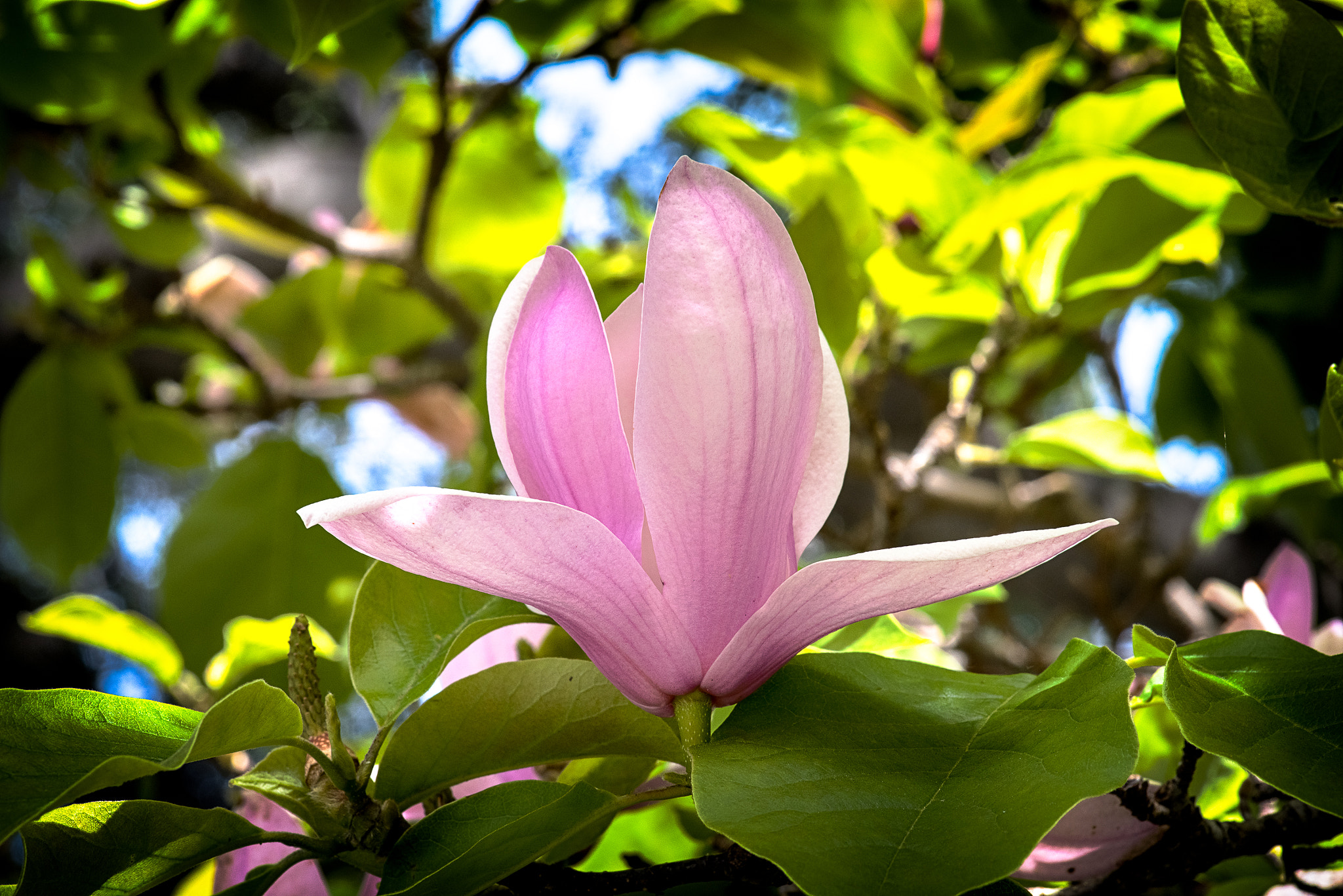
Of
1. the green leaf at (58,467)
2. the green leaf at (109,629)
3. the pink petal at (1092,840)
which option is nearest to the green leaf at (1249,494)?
the pink petal at (1092,840)

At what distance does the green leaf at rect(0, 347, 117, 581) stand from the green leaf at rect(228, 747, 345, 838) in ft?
2.73

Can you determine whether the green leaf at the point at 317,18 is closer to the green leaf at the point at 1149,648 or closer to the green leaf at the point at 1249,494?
the green leaf at the point at 1149,648

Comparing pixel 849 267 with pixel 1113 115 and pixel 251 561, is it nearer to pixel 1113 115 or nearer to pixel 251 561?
pixel 1113 115

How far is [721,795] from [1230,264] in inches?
40.0

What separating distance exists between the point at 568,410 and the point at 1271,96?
243mm

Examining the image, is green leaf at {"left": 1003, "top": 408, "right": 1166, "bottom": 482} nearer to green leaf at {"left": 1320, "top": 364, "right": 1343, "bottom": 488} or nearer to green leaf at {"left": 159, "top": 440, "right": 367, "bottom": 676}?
green leaf at {"left": 1320, "top": 364, "right": 1343, "bottom": 488}

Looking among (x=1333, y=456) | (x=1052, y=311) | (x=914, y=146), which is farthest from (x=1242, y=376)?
(x=1333, y=456)

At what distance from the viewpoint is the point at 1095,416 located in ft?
1.96

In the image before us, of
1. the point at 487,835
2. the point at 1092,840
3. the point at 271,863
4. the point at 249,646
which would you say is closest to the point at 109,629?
the point at 249,646

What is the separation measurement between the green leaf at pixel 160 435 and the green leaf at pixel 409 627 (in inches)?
37.4

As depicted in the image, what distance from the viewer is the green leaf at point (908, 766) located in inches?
7.9

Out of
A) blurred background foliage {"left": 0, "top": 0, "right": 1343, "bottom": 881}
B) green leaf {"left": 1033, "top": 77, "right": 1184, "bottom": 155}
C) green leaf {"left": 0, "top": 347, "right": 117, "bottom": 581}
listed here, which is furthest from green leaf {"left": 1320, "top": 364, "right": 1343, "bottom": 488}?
green leaf {"left": 0, "top": 347, "right": 117, "bottom": 581}

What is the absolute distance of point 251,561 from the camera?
91 centimetres

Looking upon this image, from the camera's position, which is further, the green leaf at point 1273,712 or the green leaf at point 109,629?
the green leaf at point 109,629
